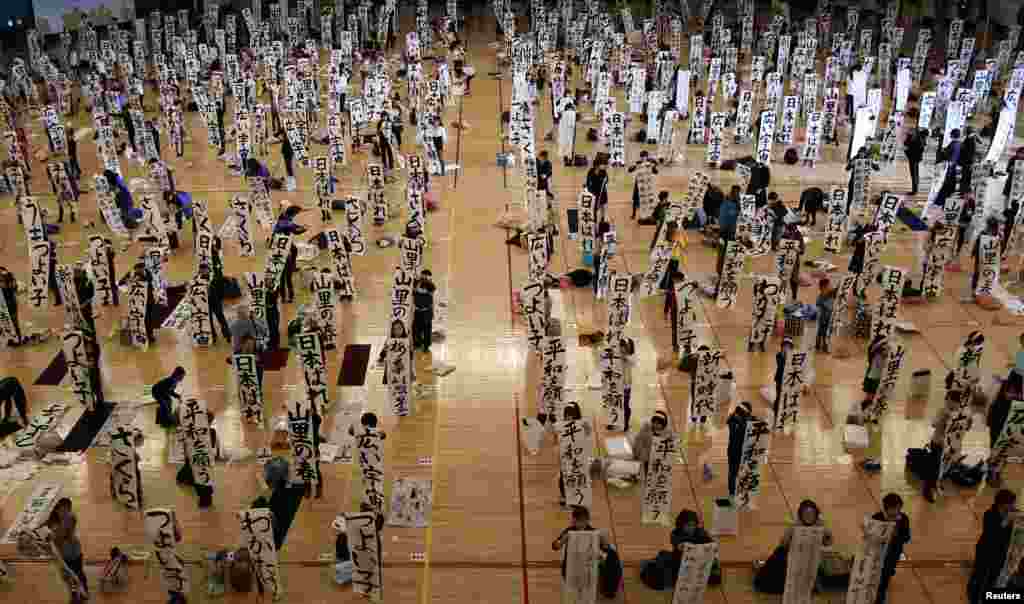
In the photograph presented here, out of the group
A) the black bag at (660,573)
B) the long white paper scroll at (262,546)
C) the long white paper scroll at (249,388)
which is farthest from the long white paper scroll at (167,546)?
the black bag at (660,573)

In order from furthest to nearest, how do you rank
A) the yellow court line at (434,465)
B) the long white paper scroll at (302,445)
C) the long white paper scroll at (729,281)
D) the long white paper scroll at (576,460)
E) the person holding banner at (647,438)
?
1. the long white paper scroll at (729,281)
2. the long white paper scroll at (302,445)
3. the long white paper scroll at (576,460)
4. the person holding banner at (647,438)
5. the yellow court line at (434,465)

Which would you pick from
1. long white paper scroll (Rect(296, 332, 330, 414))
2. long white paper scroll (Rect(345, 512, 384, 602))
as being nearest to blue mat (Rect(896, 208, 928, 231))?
long white paper scroll (Rect(296, 332, 330, 414))

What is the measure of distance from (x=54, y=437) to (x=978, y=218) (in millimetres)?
21116

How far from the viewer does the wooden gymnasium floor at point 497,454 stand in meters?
14.0

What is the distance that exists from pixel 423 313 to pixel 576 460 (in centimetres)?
571

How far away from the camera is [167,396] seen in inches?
648

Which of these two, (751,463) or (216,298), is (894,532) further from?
(216,298)

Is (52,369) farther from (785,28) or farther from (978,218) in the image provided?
(785,28)

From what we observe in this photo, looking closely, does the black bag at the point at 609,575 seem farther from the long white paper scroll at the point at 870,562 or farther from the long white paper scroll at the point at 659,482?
the long white paper scroll at the point at 870,562

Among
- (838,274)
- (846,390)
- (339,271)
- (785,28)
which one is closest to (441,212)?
(339,271)

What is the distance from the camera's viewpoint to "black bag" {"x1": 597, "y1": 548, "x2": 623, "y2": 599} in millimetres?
13344

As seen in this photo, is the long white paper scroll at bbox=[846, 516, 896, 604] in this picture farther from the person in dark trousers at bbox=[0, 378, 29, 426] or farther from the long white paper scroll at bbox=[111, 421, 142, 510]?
the person in dark trousers at bbox=[0, 378, 29, 426]

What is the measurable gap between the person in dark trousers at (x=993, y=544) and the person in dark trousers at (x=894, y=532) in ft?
3.39

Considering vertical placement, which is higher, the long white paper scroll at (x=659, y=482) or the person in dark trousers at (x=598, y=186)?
the person in dark trousers at (x=598, y=186)
